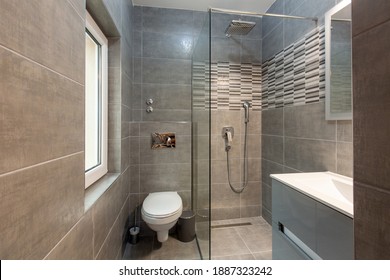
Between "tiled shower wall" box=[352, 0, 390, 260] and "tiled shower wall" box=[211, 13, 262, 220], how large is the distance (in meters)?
1.91

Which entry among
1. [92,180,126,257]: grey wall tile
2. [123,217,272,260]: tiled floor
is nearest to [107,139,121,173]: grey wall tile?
[92,180,126,257]: grey wall tile

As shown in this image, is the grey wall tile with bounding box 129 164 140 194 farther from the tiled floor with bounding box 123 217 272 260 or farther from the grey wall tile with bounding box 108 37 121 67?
the grey wall tile with bounding box 108 37 121 67

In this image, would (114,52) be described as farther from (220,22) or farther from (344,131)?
(344,131)

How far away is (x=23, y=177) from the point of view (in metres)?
0.49

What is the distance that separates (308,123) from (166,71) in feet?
5.24

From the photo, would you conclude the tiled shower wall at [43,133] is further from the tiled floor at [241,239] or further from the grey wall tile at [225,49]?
the grey wall tile at [225,49]

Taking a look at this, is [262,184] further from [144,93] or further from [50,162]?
[50,162]

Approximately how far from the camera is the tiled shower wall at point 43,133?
1.46 ft

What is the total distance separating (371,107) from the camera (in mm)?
347

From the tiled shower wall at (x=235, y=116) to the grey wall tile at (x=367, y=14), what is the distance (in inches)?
75.1

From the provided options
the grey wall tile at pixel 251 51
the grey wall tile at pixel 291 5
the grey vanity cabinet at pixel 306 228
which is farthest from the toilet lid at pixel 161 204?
the grey wall tile at pixel 291 5

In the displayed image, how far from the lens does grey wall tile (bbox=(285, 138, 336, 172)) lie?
1.43 m
